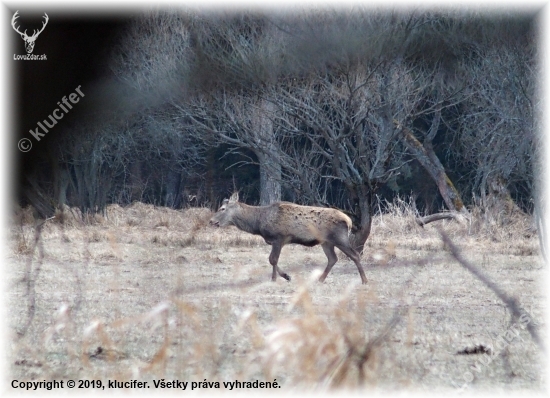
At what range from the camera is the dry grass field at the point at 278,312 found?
357 centimetres

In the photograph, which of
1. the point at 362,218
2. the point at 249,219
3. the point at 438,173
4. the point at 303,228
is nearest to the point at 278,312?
the point at 303,228

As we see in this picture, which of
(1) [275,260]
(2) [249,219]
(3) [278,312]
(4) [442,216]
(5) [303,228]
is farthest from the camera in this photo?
(4) [442,216]

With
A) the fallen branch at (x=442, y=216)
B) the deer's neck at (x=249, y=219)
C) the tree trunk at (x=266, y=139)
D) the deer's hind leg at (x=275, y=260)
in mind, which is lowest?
the fallen branch at (x=442, y=216)

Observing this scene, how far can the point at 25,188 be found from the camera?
13.2 m

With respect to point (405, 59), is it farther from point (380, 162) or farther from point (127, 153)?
point (127, 153)

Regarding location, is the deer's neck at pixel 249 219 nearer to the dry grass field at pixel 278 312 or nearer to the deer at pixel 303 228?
the deer at pixel 303 228

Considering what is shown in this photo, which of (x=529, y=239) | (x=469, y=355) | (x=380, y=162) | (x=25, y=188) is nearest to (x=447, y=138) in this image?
(x=529, y=239)

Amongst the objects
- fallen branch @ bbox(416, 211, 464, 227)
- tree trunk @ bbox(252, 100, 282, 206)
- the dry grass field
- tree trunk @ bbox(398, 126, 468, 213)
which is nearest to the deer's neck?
the dry grass field

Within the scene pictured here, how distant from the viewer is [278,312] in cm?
771

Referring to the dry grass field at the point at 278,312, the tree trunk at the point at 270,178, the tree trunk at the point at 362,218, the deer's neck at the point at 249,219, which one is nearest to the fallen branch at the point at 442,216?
the dry grass field at the point at 278,312

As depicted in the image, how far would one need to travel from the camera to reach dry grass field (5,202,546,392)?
3.57m

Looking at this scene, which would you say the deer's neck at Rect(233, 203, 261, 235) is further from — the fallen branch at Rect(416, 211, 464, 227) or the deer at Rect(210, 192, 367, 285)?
the fallen branch at Rect(416, 211, 464, 227)

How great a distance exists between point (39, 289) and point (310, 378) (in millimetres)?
6500

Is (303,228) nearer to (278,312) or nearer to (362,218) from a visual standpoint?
(362,218)
